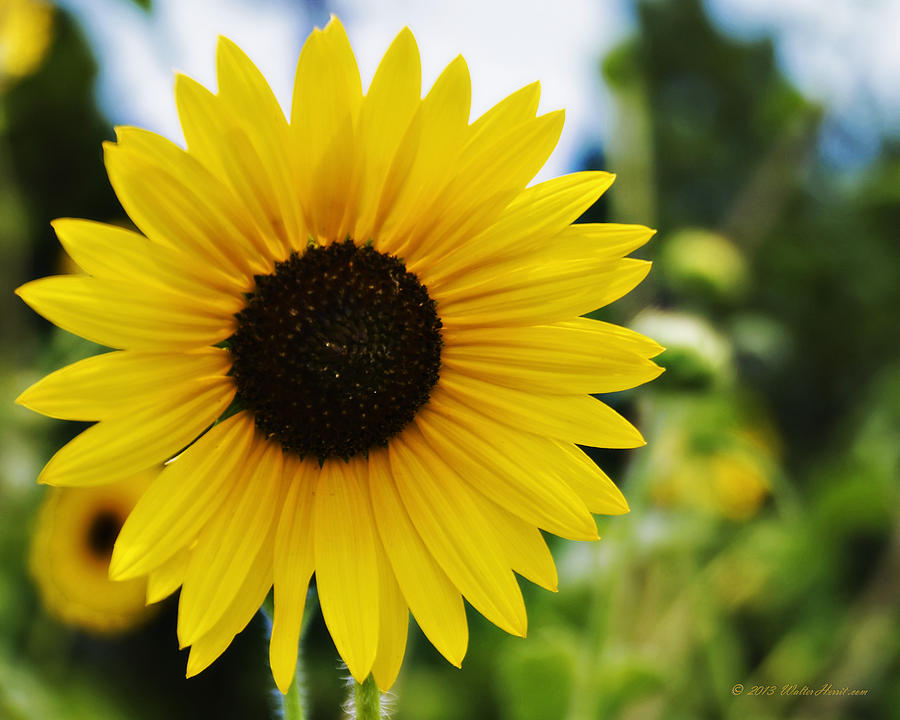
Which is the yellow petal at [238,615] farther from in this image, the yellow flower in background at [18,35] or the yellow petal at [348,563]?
the yellow flower in background at [18,35]

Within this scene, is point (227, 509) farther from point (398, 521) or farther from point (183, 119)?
point (183, 119)

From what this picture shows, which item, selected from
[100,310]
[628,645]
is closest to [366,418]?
[100,310]

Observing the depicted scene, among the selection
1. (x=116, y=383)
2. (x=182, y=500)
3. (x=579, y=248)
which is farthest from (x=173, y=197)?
(x=579, y=248)

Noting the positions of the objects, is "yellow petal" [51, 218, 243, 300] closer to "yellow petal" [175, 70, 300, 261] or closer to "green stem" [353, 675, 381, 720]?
"yellow petal" [175, 70, 300, 261]

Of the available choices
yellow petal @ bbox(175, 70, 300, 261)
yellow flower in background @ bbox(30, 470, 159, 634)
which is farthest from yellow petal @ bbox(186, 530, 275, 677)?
yellow flower in background @ bbox(30, 470, 159, 634)

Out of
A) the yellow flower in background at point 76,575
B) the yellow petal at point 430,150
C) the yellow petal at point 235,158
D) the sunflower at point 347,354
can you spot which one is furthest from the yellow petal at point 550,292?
the yellow flower in background at point 76,575

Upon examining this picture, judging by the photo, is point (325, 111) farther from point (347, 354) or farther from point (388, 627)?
point (388, 627)
